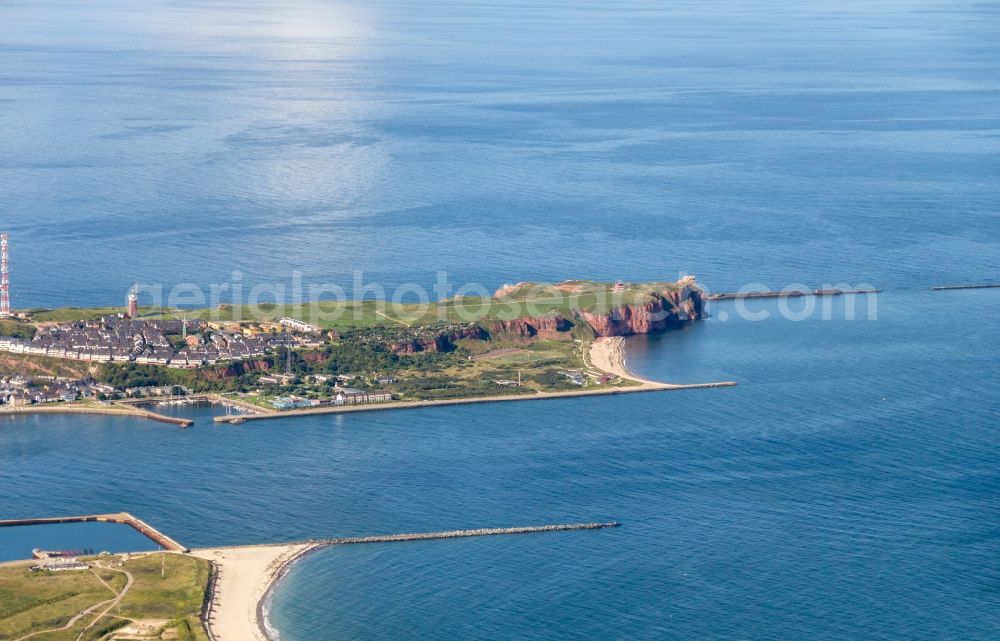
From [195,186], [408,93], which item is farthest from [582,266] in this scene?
[408,93]

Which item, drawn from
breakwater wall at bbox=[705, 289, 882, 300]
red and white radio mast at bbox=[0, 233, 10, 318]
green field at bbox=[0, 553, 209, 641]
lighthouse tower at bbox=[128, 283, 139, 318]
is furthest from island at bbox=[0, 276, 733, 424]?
green field at bbox=[0, 553, 209, 641]

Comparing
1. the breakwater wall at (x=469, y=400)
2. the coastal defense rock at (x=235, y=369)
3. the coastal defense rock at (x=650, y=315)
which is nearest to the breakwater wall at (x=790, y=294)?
the coastal defense rock at (x=650, y=315)

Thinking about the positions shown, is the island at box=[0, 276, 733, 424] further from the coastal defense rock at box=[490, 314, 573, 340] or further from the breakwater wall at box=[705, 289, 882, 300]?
the breakwater wall at box=[705, 289, 882, 300]

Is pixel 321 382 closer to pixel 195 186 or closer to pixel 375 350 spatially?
pixel 375 350

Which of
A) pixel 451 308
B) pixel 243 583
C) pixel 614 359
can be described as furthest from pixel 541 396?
pixel 243 583

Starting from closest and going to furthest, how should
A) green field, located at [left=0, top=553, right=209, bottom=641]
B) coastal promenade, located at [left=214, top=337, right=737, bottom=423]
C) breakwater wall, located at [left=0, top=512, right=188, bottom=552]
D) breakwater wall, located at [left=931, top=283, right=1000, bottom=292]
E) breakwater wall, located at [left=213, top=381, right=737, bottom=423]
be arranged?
green field, located at [left=0, top=553, right=209, bottom=641]
breakwater wall, located at [left=0, top=512, right=188, bottom=552]
breakwater wall, located at [left=213, top=381, right=737, bottom=423]
coastal promenade, located at [left=214, top=337, right=737, bottom=423]
breakwater wall, located at [left=931, top=283, right=1000, bottom=292]

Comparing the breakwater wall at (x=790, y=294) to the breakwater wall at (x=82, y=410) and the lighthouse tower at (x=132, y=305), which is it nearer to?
the lighthouse tower at (x=132, y=305)

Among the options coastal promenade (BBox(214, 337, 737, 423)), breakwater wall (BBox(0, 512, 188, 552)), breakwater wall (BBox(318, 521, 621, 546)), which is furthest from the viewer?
coastal promenade (BBox(214, 337, 737, 423))

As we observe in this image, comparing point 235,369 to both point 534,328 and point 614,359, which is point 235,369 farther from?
point 614,359
